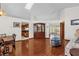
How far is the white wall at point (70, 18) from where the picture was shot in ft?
6.57

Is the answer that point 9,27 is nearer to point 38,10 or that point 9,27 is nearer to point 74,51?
point 38,10

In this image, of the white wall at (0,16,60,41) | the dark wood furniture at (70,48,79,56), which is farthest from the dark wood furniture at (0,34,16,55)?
the dark wood furniture at (70,48,79,56)

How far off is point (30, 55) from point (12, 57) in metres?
0.32

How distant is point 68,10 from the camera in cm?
202

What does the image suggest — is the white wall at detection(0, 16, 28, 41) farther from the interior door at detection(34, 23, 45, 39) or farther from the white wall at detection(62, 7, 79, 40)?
the white wall at detection(62, 7, 79, 40)

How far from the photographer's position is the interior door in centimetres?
210

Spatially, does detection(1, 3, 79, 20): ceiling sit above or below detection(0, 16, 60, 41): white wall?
above

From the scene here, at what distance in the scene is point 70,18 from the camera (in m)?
2.01

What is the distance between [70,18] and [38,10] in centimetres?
57

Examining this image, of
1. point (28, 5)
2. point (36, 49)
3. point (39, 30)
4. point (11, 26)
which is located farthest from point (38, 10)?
point (36, 49)

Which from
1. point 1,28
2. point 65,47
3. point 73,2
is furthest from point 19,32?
point 73,2

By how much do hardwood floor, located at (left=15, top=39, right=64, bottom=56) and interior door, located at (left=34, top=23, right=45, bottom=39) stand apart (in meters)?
0.08

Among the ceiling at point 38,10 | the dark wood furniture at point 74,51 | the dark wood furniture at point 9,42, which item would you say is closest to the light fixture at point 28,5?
the ceiling at point 38,10

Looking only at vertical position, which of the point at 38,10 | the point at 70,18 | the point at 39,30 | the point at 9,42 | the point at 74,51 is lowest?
the point at 74,51
